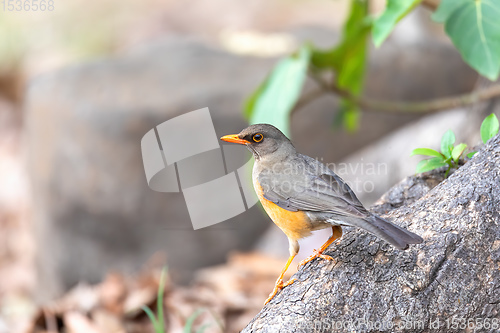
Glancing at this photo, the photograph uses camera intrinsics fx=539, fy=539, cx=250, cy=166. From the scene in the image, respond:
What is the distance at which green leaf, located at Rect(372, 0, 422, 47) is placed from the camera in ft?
12.6

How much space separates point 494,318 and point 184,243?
15.2 ft

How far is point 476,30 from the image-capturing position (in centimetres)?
379

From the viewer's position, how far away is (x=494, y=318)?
2416 millimetres

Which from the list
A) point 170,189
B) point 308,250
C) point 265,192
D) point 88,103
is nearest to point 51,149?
point 88,103

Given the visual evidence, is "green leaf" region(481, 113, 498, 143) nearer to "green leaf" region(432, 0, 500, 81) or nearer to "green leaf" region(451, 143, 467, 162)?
"green leaf" region(451, 143, 467, 162)

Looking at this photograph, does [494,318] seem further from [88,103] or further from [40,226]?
[40,226]

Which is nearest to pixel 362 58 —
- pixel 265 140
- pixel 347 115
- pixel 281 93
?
pixel 347 115

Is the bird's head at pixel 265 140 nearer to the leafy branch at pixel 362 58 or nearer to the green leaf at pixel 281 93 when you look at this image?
the leafy branch at pixel 362 58

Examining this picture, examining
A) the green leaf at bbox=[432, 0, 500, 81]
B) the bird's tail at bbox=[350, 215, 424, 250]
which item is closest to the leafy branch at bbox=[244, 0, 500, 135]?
the green leaf at bbox=[432, 0, 500, 81]

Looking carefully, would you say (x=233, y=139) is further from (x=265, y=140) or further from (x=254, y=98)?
(x=254, y=98)

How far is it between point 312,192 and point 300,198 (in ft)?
A: 0.25

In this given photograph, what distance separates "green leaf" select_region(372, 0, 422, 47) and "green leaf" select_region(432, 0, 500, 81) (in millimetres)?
231

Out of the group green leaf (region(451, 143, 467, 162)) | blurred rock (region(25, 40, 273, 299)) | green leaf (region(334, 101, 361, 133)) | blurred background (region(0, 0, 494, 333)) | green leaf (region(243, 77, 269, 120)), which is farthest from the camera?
blurred rock (region(25, 40, 273, 299))

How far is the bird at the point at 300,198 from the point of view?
8.64 ft
